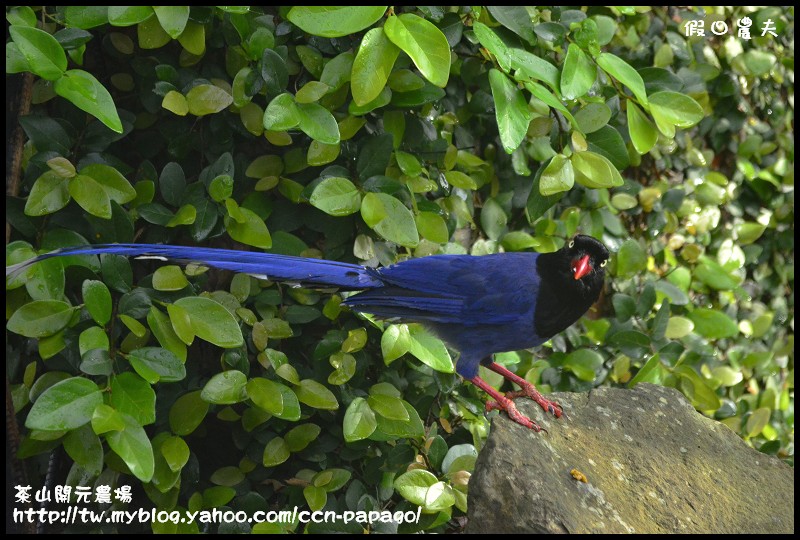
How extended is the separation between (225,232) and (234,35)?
66cm

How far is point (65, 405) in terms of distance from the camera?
233cm

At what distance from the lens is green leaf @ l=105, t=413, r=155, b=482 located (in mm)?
2316

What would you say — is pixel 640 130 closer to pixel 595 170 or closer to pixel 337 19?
pixel 595 170

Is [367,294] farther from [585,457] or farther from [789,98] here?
[789,98]

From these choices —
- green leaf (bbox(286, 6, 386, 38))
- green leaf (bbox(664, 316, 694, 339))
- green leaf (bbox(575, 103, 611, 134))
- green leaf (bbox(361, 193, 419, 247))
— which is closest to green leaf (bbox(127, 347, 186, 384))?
green leaf (bbox(361, 193, 419, 247))

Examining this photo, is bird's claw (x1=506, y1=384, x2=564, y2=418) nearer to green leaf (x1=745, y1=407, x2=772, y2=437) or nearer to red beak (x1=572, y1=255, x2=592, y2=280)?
red beak (x1=572, y1=255, x2=592, y2=280)

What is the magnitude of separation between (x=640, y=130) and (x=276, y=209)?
4.36 feet

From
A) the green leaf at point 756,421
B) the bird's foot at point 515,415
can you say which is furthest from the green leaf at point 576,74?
the green leaf at point 756,421

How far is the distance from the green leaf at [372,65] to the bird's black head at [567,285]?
0.83 m

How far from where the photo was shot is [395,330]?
2.79m

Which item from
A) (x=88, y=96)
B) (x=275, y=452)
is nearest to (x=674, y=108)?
(x=275, y=452)


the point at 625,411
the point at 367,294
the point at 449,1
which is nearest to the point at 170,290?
the point at 367,294

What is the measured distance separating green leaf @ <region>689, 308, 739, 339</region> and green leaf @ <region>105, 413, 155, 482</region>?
2537 millimetres

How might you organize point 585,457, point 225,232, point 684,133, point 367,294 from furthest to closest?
point 684,133 < point 225,232 < point 367,294 < point 585,457
